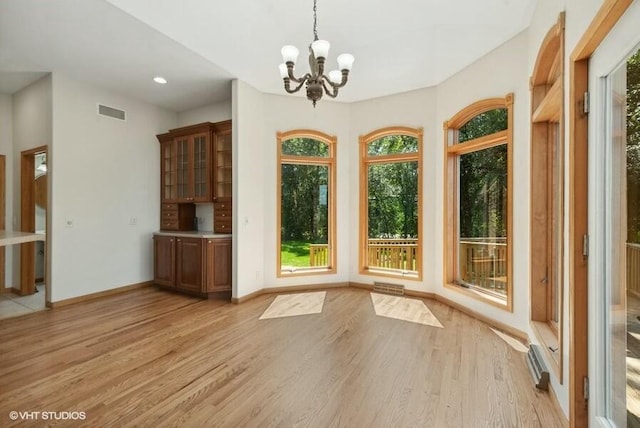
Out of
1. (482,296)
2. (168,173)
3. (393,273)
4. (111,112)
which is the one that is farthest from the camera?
(168,173)

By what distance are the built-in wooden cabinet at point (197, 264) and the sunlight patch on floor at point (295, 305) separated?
2.80 ft

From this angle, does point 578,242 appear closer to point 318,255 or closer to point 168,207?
point 318,255

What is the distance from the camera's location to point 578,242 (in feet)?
5.55

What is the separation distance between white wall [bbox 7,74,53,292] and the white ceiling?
0.73 ft

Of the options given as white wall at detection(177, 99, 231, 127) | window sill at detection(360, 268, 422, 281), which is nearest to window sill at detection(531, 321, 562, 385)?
window sill at detection(360, 268, 422, 281)

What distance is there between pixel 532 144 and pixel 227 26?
10.7ft

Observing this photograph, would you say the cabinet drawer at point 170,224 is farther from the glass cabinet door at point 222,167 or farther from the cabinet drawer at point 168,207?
the glass cabinet door at point 222,167

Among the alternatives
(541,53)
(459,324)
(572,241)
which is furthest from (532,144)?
(459,324)

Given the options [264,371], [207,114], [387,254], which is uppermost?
[207,114]

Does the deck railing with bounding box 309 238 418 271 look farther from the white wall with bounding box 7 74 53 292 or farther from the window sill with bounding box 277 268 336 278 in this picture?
the white wall with bounding box 7 74 53 292

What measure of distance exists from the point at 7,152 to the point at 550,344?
7.49 meters

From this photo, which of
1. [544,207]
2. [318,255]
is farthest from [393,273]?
[544,207]

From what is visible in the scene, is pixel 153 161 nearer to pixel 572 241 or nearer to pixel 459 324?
pixel 459 324

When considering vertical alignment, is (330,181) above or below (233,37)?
below
